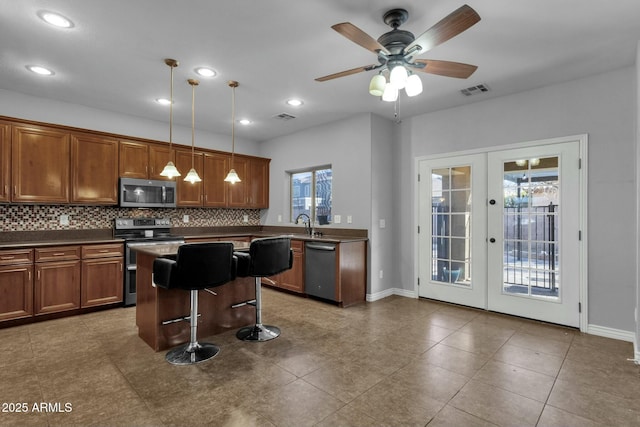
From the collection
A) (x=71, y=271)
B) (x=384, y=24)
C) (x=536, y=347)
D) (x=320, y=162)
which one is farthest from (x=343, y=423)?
(x=320, y=162)

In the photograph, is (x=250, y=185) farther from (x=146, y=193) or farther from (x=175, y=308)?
(x=175, y=308)

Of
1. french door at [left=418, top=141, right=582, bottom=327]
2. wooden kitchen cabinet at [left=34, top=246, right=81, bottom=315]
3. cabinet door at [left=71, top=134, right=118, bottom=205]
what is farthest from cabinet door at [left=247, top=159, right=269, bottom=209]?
french door at [left=418, top=141, right=582, bottom=327]

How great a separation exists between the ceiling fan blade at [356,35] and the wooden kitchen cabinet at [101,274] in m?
3.87

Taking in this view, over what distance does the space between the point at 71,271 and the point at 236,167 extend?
9.74ft

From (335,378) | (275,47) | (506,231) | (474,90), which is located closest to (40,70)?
(275,47)

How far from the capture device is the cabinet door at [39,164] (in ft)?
12.7

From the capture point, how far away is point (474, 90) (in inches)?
154

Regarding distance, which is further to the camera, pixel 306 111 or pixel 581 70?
pixel 306 111

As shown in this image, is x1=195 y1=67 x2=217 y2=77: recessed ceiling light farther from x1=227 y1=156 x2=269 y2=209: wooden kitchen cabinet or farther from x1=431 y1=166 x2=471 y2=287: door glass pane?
x1=431 y1=166 x2=471 y2=287: door glass pane

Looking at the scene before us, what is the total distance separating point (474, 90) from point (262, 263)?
3140mm

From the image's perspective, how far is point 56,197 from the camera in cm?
412

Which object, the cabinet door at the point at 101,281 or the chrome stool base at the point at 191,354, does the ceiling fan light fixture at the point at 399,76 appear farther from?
the cabinet door at the point at 101,281

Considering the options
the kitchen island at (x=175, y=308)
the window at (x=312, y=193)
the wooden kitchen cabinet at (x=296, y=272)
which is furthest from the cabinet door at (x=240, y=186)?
the kitchen island at (x=175, y=308)

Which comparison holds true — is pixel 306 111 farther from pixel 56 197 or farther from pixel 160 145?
pixel 56 197
